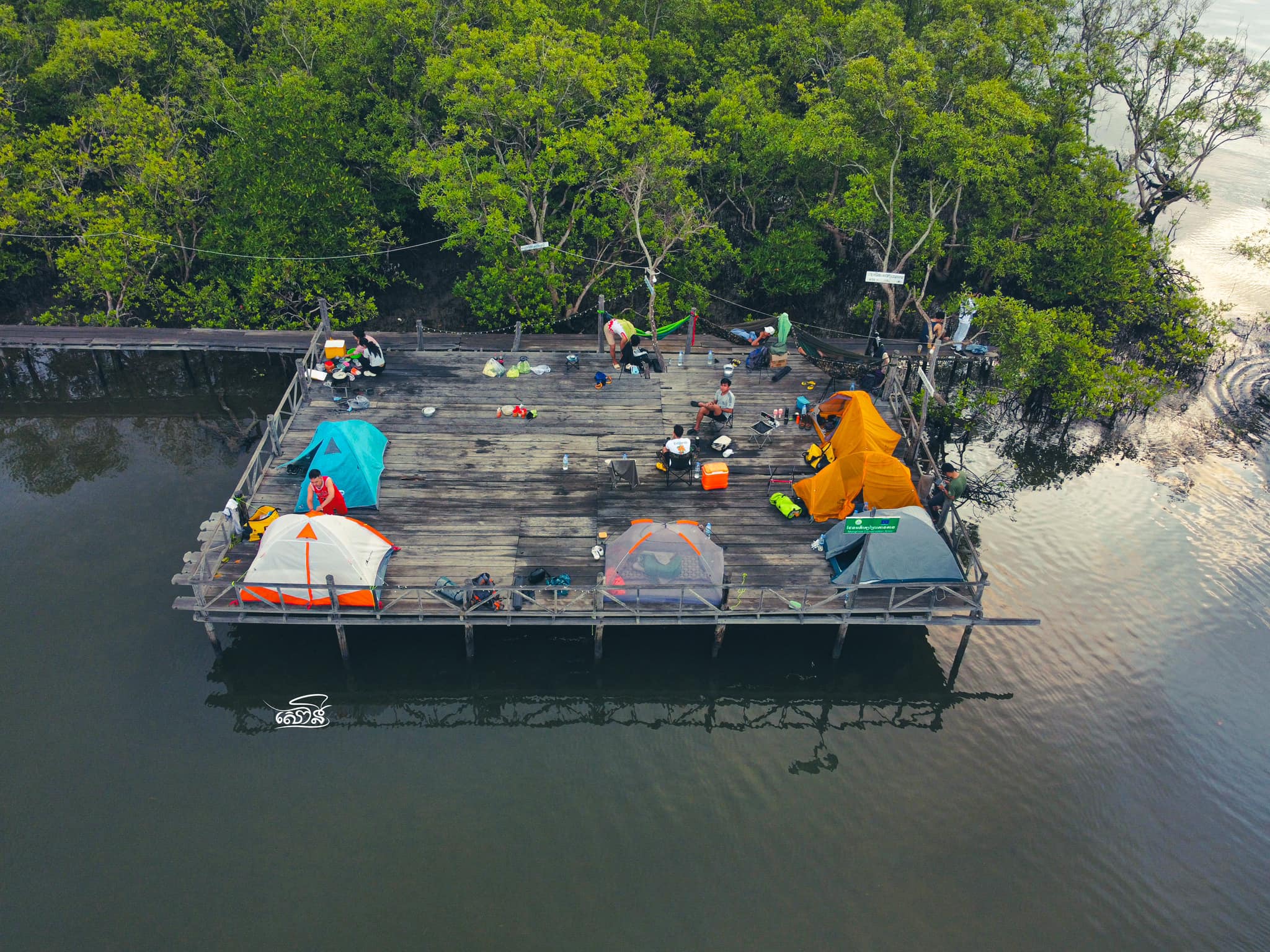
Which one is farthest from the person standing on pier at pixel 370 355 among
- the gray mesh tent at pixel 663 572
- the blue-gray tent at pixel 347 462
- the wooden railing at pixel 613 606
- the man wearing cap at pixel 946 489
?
the man wearing cap at pixel 946 489

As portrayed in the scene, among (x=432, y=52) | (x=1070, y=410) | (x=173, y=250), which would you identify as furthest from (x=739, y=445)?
(x=173, y=250)

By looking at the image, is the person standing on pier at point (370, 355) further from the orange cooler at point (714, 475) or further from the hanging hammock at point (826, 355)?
the hanging hammock at point (826, 355)

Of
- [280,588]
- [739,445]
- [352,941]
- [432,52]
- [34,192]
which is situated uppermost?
[432,52]

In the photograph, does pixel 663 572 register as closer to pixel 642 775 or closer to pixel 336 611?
pixel 642 775

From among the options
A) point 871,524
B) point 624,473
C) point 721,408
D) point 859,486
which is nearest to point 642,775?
point 871,524

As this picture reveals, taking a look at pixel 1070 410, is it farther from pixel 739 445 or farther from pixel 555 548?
pixel 555 548

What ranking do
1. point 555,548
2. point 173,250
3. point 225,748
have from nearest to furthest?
point 225,748
point 555,548
point 173,250

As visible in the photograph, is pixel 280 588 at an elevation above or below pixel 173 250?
below
